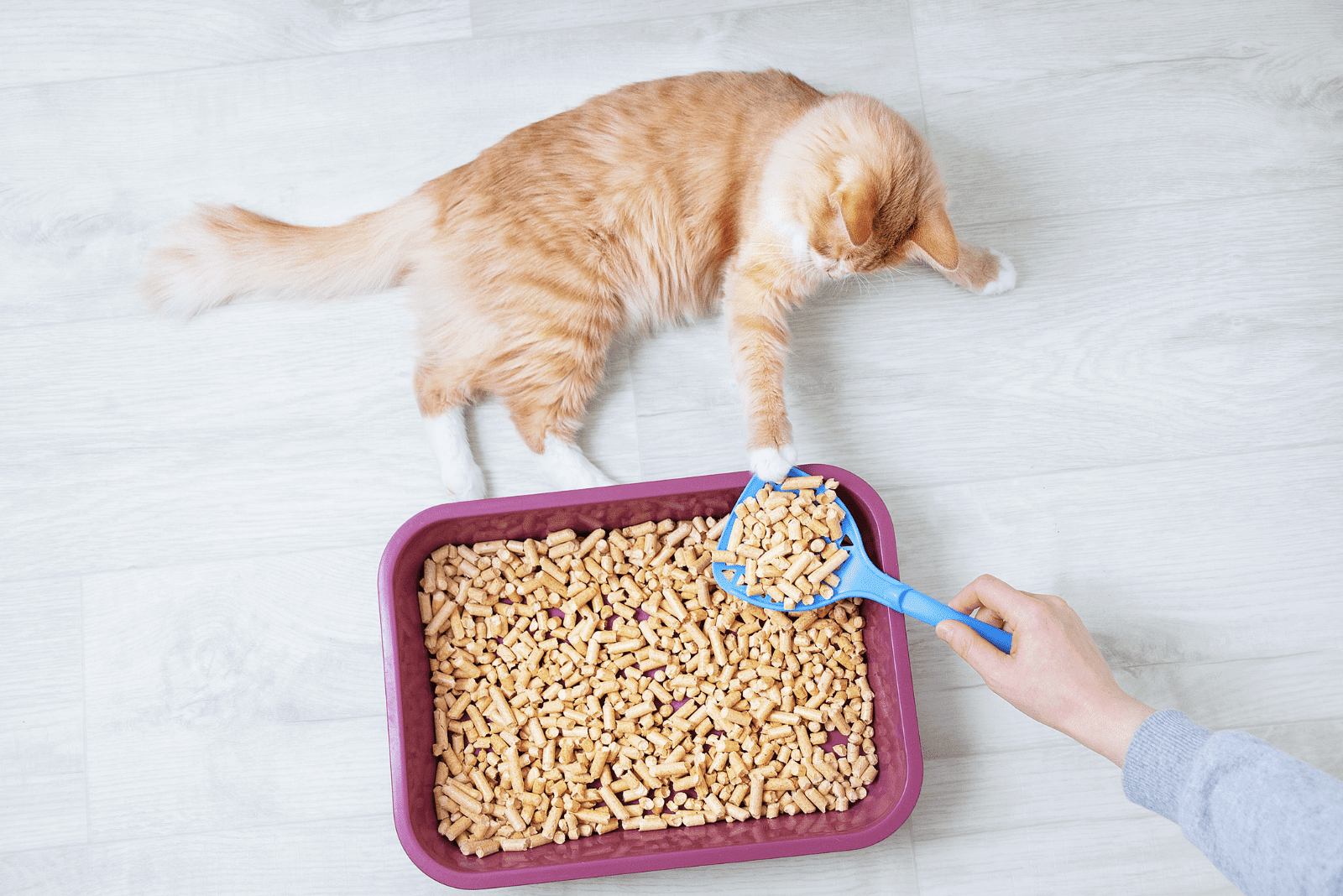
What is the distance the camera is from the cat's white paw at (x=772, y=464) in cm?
130

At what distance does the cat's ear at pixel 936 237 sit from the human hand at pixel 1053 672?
488mm

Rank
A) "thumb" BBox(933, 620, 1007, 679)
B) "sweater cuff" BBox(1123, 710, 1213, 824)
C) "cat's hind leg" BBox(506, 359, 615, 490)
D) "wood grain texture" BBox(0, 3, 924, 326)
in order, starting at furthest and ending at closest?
"wood grain texture" BBox(0, 3, 924, 326) < "cat's hind leg" BBox(506, 359, 615, 490) < "thumb" BBox(933, 620, 1007, 679) < "sweater cuff" BBox(1123, 710, 1213, 824)

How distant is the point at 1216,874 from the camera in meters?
1.42

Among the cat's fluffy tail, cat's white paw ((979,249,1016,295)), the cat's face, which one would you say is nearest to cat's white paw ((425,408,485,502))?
the cat's fluffy tail

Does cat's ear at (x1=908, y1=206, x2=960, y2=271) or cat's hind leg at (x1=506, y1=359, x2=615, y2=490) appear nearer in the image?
cat's ear at (x1=908, y1=206, x2=960, y2=271)

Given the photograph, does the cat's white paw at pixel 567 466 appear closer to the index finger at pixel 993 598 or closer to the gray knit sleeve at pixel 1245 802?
the index finger at pixel 993 598

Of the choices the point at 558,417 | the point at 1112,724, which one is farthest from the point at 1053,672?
the point at 558,417

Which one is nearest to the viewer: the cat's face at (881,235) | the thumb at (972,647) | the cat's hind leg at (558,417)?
the thumb at (972,647)

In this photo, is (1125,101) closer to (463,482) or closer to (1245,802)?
(1245,802)

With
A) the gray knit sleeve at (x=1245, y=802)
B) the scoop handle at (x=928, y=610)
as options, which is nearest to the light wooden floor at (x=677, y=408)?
the scoop handle at (x=928, y=610)

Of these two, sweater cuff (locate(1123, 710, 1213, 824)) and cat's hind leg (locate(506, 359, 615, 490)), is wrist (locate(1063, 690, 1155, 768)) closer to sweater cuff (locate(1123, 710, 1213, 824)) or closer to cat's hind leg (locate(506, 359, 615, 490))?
sweater cuff (locate(1123, 710, 1213, 824))

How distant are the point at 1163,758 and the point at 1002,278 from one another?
88 centimetres

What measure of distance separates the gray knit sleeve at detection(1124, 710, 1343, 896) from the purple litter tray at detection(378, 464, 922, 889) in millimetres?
343

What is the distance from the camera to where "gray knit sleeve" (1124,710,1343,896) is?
813mm
